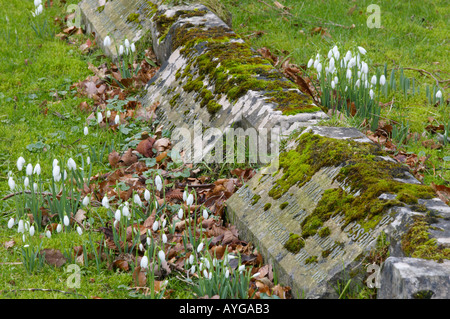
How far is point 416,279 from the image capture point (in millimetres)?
2227

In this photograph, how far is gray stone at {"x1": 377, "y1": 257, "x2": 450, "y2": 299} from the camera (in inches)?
86.9

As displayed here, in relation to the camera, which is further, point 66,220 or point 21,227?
point 66,220

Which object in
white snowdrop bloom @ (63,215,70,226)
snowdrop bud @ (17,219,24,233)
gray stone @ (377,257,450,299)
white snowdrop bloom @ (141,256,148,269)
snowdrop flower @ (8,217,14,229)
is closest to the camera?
gray stone @ (377,257,450,299)

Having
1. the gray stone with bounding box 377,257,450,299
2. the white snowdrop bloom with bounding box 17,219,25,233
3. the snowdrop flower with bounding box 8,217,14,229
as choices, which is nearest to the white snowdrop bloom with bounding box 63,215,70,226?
the white snowdrop bloom with bounding box 17,219,25,233

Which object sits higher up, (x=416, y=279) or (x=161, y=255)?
(x=416, y=279)

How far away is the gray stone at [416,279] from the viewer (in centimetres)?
221

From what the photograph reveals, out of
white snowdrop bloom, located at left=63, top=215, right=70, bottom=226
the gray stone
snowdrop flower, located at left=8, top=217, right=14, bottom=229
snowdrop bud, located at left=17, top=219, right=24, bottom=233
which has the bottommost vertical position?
snowdrop flower, located at left=8, top=217, right=14, bottom=229

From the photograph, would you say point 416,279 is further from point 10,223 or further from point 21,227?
point 10,223

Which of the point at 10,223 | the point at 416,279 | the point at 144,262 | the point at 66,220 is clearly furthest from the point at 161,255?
the point at 416,279

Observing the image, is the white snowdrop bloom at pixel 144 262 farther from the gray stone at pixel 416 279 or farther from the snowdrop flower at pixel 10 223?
the gray stone at pixel 416 279

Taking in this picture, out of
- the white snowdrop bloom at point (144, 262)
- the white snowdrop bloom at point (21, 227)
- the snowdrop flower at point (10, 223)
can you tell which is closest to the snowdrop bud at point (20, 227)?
the white snowdrop bloom at point (21, 227)

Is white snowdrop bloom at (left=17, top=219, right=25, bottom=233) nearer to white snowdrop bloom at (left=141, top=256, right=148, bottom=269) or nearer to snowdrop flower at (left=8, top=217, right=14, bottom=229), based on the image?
snowdrop flower at (left=8, top=217, right=14, bottom=229)

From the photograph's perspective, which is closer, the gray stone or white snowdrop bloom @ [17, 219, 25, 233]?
the gray stone

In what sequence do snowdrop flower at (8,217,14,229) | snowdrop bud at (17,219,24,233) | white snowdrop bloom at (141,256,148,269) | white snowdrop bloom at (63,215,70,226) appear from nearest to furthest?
white snowdrop bloom at (141,256,148,269) → snowdrop bud at (17,219,24,233) → white snowdrop bloom at (63,215,70,226) → snowdrop flower at (8,217,14,229)
